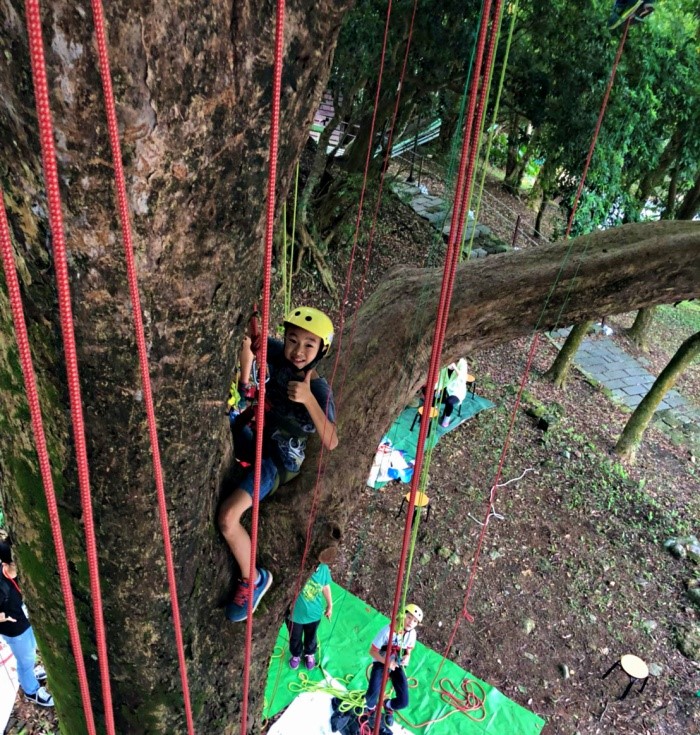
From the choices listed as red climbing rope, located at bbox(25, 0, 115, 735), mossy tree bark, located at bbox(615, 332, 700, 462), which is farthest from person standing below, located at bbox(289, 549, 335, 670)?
mossy tree bark, located at bbox(615, 332, 700, 462)

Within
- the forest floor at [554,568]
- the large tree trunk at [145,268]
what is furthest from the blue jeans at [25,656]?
the large tree trunk at [145,268]

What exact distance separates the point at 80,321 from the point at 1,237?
0.32 meters

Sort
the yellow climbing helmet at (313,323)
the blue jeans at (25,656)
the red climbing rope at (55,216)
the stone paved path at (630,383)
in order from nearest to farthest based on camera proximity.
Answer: the red climbing rope at (55,216)
the yellow climbing helmet at (313,323)
the blue jeans at (25,656)
the stone paved path at (630,383)

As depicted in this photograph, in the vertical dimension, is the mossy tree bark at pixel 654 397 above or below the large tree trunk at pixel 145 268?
below

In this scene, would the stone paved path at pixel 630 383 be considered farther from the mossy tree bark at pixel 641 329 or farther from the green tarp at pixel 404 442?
the green tarp at pixel 404 442

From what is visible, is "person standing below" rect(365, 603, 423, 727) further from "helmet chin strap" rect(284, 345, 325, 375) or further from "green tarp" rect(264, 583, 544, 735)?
"helmet chin strap" rect(284, 345, 325, 375)

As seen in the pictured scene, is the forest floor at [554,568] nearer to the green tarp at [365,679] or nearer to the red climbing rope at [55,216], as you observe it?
the green tarp at [365,679]

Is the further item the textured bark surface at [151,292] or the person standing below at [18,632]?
the person standing below at [18,632]

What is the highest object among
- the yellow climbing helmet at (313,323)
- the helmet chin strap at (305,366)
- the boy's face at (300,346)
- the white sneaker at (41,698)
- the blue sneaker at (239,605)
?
the yellow climbing helmet at (313,323)

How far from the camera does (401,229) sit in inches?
420

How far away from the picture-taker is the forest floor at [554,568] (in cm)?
446

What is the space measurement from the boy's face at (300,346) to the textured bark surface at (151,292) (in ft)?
2.17

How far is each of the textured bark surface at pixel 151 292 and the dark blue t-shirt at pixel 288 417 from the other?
0.54m

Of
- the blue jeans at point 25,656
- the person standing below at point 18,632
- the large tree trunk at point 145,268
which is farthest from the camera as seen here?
the blue jeans at point 25,656
